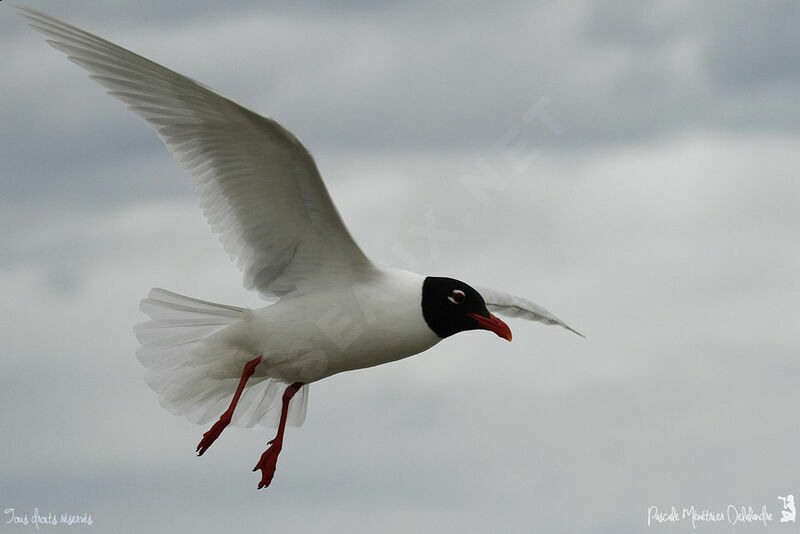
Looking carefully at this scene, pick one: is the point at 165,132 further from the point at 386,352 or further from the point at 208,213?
the point at 386,352

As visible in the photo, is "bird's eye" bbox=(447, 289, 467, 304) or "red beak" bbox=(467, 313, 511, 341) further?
"red beak" bbox=(467, 313, 511, 341)

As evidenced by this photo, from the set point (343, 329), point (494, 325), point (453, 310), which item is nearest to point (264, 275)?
point (343, 329)

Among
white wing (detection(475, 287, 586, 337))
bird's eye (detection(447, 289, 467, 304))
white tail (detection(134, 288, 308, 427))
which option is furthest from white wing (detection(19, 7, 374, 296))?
A: white wing (detection(475, 287, 586, 337))

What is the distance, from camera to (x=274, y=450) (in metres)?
13.3

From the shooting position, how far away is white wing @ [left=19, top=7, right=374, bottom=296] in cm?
1163

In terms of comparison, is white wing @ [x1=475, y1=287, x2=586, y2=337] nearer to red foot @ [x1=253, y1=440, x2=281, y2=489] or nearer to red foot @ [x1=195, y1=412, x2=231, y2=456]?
red foot @ [x1=253, y1=440, x2=281, y2=489]

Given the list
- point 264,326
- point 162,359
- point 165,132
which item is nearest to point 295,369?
point 264,326

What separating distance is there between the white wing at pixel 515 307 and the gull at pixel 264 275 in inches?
62.2

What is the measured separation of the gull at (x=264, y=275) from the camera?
38.5 feet

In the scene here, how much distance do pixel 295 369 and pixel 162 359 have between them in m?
1.41

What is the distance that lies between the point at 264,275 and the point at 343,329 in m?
0.99

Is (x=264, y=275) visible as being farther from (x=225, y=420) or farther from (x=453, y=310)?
(x=453, y=310)

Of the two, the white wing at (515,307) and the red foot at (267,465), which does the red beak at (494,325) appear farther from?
the red foot at (267,465)

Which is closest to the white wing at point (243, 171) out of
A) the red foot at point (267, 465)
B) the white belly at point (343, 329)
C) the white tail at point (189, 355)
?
the white belly at point (343, 329)
